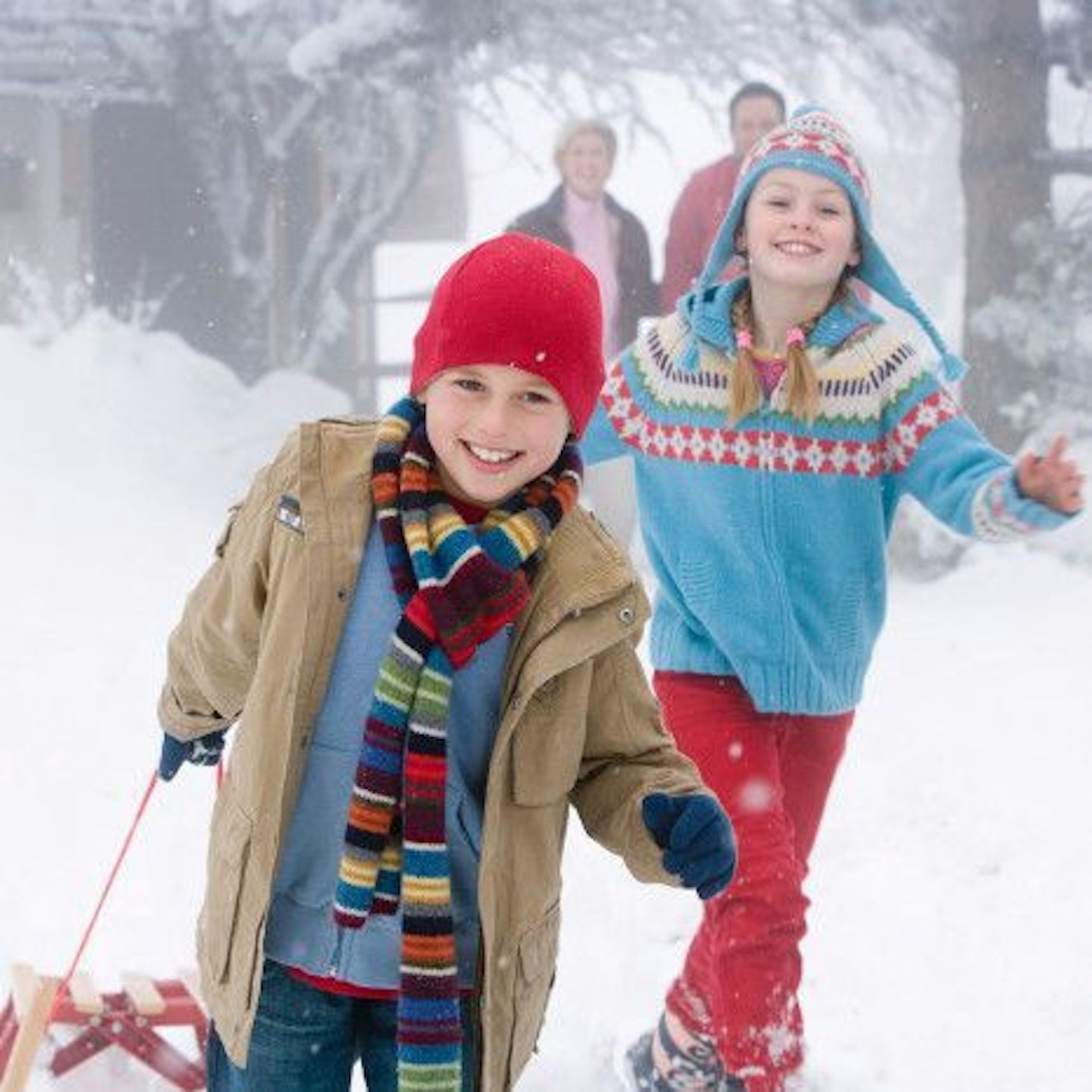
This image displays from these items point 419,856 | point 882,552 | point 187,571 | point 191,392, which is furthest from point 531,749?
point 191,392

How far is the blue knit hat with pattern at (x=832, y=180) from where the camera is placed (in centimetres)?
355

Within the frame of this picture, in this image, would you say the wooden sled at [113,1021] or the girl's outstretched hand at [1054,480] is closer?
the girl's outstretched hand at [1054,480]

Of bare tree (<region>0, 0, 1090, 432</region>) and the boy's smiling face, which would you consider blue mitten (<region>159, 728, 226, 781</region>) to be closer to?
the boy's smiling face

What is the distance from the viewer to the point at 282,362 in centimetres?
1109

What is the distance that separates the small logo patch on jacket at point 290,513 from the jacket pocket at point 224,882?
1.21 ft

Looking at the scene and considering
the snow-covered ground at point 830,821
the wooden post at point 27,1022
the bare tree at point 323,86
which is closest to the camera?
the wooden post at point 27,1022

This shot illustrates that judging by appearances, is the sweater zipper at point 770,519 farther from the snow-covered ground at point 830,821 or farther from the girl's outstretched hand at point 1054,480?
the snow-covered ground at point 830,821

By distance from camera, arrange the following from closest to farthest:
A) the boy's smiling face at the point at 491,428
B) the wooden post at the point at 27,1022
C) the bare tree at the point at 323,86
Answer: the boy's smiling face at the point at 491,428
the wooden post at the point at 27,1022
the bare tree at the point at 323,86

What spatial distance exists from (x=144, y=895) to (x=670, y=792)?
9.55ft

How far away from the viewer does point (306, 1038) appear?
2320 mm

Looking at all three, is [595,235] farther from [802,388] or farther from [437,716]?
[437,716]

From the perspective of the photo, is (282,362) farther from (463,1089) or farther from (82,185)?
(463,1089)

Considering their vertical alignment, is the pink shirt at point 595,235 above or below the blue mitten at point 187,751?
above

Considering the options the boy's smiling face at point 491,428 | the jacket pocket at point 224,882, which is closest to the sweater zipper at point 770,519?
the boy's smiling face at point 491,428
